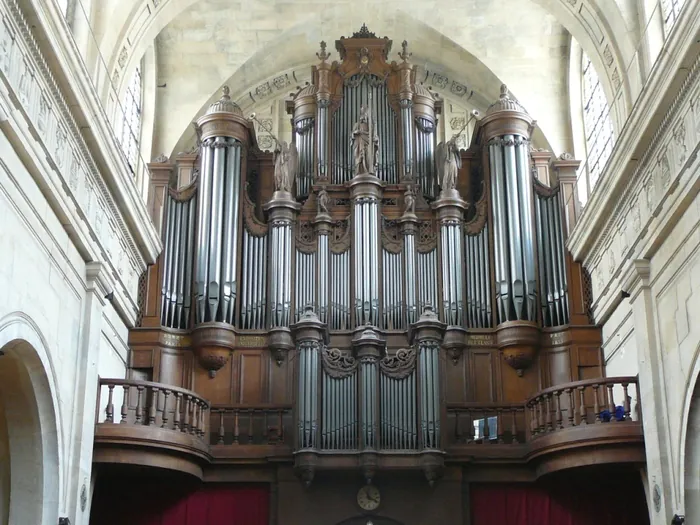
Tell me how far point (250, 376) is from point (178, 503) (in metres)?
2.47

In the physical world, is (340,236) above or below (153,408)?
above

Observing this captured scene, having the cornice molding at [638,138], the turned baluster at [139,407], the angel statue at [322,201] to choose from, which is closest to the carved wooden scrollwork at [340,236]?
the angel statue at [322,201]

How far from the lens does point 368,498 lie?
55.0 feet

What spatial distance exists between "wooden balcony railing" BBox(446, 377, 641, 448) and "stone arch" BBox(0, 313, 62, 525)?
20.7 ft

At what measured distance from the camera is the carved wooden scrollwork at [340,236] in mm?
18938

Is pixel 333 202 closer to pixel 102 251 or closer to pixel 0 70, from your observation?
pixel 102 251

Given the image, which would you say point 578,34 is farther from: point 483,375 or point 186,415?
point 186,415

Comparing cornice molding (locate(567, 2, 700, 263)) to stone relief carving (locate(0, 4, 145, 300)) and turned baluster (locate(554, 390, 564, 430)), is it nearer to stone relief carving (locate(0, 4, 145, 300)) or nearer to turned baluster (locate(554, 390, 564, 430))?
turned baluster (locate(554, 390, 564, 430))

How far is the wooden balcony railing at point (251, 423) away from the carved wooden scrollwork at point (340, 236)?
320 cm

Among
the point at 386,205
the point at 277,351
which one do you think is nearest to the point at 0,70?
the point at 277,351

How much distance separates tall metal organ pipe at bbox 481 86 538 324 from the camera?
18.3 meters

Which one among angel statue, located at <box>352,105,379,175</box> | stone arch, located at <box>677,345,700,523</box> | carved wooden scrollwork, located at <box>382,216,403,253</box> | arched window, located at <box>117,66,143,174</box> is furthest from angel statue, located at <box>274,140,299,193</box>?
stone arch, located at <box>677,345,700,523</box>

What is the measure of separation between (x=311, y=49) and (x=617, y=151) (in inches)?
372

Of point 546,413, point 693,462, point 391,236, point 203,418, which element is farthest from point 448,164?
point 693,462
